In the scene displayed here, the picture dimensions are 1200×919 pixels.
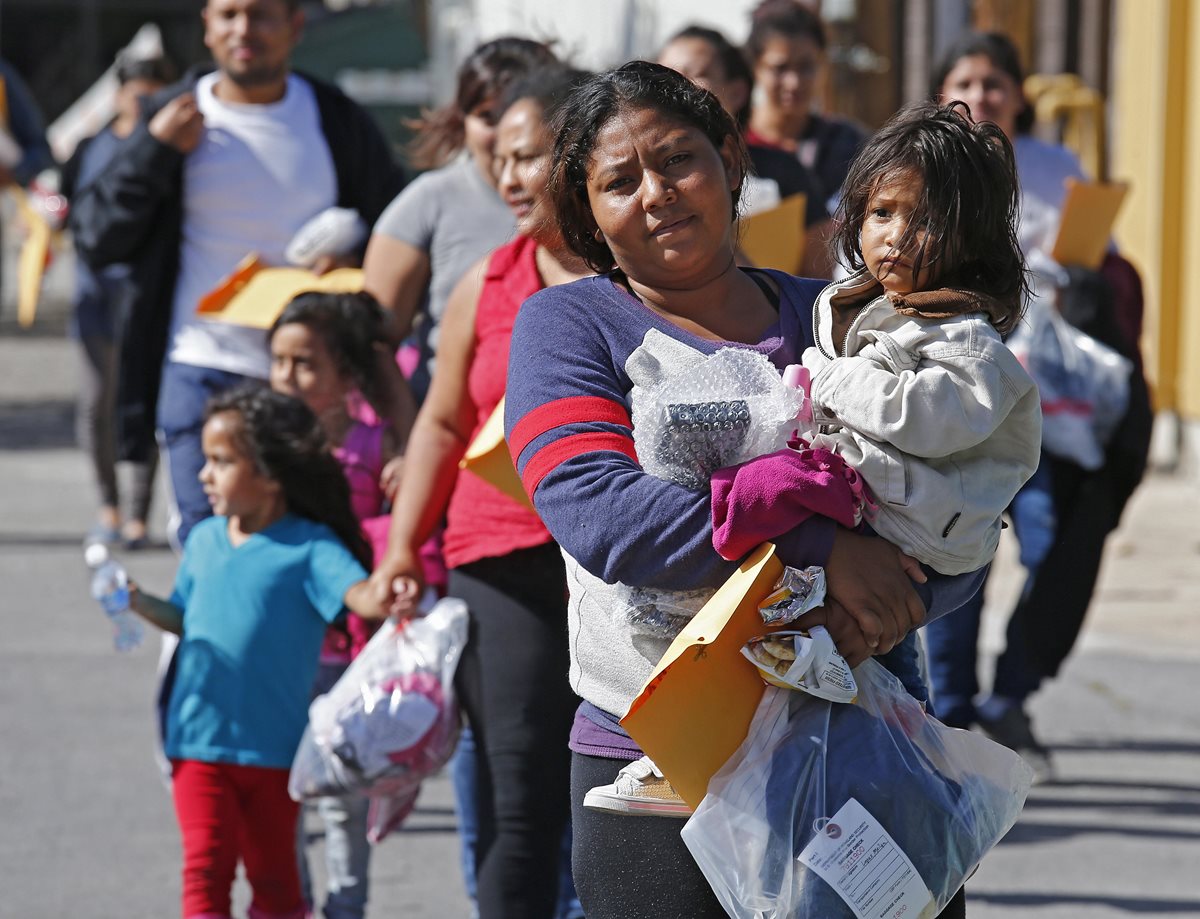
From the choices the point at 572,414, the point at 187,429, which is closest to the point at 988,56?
the point at 187,429

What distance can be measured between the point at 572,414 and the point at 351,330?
199 cm

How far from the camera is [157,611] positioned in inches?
157

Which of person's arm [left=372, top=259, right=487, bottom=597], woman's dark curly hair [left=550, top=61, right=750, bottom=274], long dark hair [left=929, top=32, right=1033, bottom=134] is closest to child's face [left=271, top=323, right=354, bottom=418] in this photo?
person's arm [left=372, top=259, right=487, bottom=597]

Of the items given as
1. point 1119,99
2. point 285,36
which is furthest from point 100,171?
point 1119,99

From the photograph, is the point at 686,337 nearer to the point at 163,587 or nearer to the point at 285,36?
the point at 285,36

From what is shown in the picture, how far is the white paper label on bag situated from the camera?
226 cm

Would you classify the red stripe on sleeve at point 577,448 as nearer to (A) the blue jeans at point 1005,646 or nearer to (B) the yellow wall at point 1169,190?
(A) the blue jeans at point 1005,646

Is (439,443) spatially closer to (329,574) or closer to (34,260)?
(329,574)

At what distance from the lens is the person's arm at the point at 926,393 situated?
2.24 meters

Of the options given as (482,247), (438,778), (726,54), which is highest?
(726,54)

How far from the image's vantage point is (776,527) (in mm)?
2262

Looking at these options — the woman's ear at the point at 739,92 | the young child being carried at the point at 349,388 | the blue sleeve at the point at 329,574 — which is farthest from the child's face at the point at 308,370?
the woman's ear at the point at 739,92

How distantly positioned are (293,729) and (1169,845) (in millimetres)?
2589

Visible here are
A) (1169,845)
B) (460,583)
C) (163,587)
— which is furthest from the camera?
(163,587)
